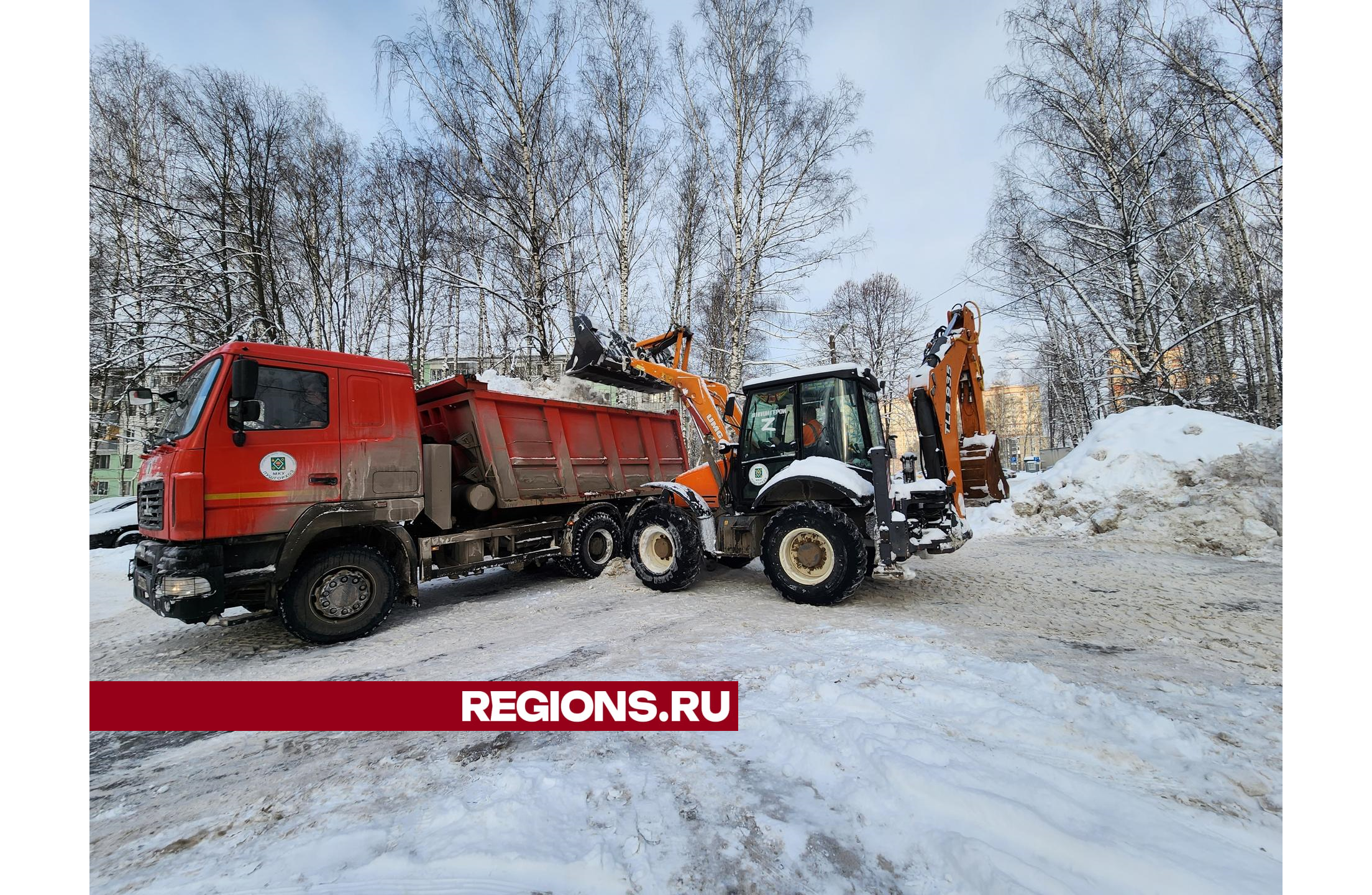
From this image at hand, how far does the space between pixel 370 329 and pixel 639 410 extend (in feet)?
47.0

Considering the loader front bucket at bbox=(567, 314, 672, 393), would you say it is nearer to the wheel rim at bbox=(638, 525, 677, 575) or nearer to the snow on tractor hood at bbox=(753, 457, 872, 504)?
the wheel rim at bbox=(638, 525, 677, 575)

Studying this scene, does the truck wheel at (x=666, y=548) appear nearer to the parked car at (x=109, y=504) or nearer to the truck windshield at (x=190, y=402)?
the truck windshield at (x=190, y=402)

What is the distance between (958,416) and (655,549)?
3883 millimetres

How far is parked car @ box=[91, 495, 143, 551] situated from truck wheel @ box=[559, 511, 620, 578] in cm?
802

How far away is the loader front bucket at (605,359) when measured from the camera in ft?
22.7

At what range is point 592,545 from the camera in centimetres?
738

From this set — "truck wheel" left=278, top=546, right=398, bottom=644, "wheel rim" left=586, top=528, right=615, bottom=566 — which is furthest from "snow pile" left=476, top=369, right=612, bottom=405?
"truck wheel" left=278, top=546, right=398, bottom=644

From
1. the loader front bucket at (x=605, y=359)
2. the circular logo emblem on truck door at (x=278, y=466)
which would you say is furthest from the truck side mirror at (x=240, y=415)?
the loader front bucket at (x=605, y=359)

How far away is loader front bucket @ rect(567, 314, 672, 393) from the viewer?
→ 6.93 m

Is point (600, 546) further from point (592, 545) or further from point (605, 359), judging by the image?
point (605, 359)
